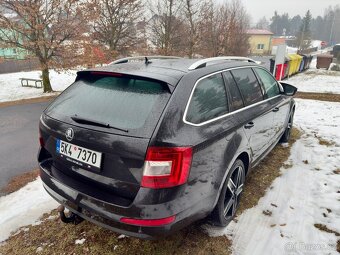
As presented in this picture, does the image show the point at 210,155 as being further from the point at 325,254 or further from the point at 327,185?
the point at 327,185

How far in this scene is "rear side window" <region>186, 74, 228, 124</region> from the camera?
232 cm

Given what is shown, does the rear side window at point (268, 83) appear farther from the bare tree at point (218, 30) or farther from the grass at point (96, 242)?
the bare tree at point (218, 30)

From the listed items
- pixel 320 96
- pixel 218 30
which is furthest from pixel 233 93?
pixel 218 30

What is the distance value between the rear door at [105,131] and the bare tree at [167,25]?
1940cm

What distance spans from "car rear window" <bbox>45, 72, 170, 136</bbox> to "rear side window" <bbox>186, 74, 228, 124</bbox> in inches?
11.5

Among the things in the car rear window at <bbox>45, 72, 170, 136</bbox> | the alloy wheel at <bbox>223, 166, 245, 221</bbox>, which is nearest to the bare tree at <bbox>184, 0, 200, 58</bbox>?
the alloy wheel at <bbox>223, 166, 245, 221</bbox>

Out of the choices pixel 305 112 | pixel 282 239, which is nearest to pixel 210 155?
pixel 282 239

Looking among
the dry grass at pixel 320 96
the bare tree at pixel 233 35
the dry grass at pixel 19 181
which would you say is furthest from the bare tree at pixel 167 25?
the dry grass at pixel 19 181

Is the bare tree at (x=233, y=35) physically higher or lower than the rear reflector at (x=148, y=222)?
higher

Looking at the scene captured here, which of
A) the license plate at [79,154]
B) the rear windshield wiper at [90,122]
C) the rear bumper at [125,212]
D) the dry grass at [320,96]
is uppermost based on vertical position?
the rear windshield wiper at [90,122]

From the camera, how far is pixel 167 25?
21.3 meters

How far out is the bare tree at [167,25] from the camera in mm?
21297

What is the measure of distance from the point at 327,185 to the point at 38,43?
554 inches

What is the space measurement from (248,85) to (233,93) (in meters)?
0.55
